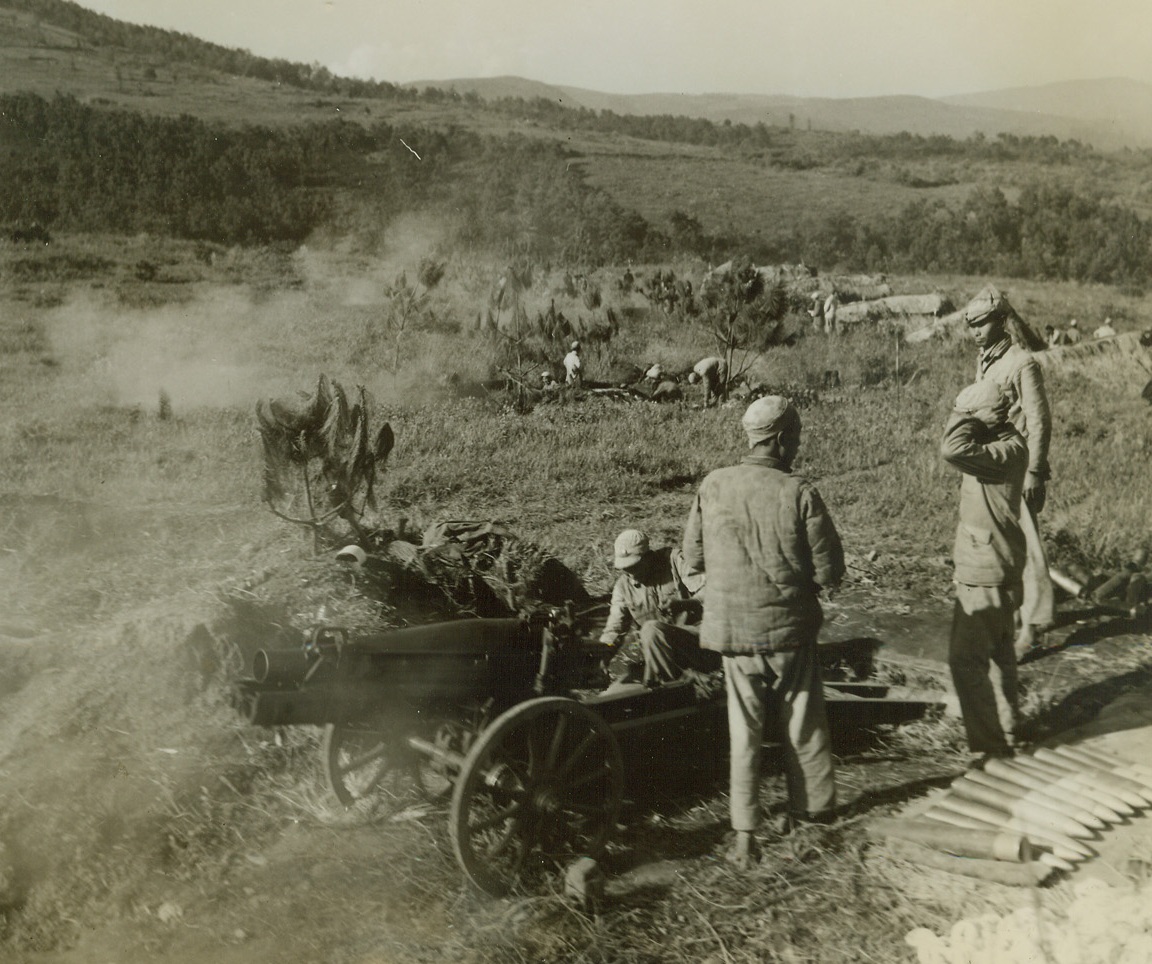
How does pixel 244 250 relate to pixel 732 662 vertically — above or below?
above

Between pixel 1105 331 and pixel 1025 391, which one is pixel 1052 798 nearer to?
pixel 1025 391

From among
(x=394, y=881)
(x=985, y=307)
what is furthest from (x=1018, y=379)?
(x=394, y=881)

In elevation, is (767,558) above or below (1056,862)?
above

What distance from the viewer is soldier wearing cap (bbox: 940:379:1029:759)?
4.19m

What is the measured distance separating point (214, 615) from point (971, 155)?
25.2ft

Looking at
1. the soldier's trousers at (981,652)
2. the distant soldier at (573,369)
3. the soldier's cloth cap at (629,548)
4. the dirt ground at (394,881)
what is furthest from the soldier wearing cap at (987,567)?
the distant soldier at (573,369)

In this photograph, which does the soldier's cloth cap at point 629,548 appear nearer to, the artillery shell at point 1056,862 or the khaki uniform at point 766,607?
the khaki uniform at point 766,607

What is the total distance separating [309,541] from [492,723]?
2688mm

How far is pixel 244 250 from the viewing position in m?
7.47

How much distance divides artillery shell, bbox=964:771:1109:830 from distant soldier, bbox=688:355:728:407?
3.71 metres

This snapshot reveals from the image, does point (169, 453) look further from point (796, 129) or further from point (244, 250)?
point (796, 129)

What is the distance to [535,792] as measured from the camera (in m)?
3.45

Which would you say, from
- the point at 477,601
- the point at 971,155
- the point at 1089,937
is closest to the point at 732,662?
the point at 1089,937

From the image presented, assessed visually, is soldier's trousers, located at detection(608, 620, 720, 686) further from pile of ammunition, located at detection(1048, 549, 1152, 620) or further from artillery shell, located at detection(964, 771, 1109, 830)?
pile of ammunition, located at detection(1048, 549, 1152, 620)
